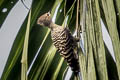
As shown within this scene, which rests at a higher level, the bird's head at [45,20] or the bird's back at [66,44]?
the bird's head at [45,20]

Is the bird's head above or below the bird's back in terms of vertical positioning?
above

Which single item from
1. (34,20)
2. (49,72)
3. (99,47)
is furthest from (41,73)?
(99,47)

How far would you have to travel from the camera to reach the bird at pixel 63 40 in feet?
1.97

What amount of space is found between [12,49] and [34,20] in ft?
0.42

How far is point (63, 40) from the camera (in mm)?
755

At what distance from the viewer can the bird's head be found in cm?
76

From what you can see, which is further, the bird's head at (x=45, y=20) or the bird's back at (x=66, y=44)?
the bird's head at (x=45, y=20)

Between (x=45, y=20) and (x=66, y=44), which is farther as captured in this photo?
(x=45, y=20)

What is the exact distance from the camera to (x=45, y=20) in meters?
0.80

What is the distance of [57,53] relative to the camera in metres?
0.71

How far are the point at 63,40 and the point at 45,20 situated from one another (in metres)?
0.10

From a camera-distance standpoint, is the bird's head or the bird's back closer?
the bird's back

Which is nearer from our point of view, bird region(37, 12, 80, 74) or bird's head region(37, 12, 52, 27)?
bird region(37, 12, 80, 74)

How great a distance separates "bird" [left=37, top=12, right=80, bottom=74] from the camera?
1.97 ft
